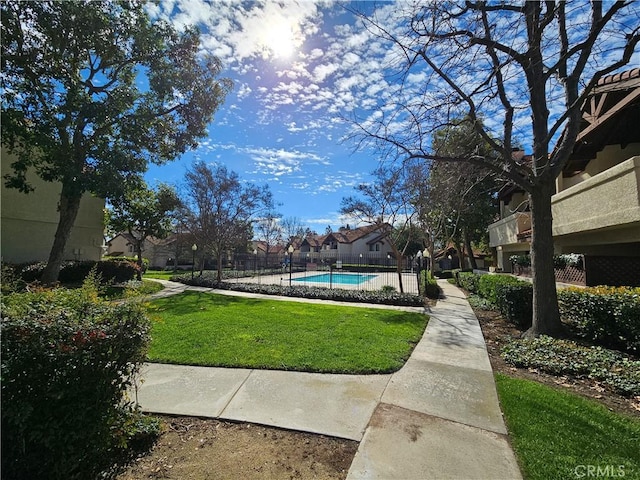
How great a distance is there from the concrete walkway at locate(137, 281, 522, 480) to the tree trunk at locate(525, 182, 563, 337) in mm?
2202

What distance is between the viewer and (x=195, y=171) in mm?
20312

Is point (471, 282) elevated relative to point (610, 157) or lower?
lower

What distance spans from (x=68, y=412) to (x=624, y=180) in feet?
33.5

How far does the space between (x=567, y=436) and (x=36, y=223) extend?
21287mm

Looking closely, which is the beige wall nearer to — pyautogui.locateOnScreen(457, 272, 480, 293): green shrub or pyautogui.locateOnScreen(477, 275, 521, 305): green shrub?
pyautogui.locateOnScreen(477, 275, 521, 305): green shrub

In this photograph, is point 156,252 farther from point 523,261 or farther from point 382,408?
point 382,408

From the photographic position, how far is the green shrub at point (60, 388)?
2.04 meters

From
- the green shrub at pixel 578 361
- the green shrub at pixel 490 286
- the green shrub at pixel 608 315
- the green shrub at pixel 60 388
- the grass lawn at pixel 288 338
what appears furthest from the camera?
the green shrub at pixel 490 286

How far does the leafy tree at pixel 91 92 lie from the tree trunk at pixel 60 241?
0.04 m

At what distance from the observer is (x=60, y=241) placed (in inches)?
502

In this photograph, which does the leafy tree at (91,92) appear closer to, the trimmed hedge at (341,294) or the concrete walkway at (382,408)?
the trimmed hedge at (341,294)

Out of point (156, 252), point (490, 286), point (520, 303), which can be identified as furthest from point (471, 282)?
point (156, 252)

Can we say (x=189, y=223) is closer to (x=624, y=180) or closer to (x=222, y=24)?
(x=222, y=24)

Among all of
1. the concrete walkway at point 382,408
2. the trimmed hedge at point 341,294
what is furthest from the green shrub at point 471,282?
the concrete walkway at point 382,408
